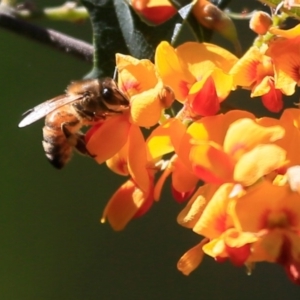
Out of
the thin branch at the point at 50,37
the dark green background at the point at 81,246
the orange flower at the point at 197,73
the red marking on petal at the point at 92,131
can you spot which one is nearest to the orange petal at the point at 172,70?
the orange flower at the point at 197,73

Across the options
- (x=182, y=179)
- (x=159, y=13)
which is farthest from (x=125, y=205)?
(x=159, y=13)

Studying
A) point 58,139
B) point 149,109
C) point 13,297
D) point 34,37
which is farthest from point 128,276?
point 149,109

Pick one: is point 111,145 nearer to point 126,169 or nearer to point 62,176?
point 126,169

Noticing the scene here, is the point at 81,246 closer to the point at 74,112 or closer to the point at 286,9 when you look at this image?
the point at 74,112

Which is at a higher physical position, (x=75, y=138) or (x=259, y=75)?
(x=259, y=75)

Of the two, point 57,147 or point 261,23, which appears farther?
point 57,147

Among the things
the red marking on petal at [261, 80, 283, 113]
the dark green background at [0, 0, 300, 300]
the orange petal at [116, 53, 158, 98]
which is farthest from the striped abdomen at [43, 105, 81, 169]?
the dark green background at [0, 0, 300, 300]

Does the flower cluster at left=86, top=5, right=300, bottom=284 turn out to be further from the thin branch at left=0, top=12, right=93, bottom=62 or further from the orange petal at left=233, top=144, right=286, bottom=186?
the thin branch at left=0, top=12, right=93, bottom=62
